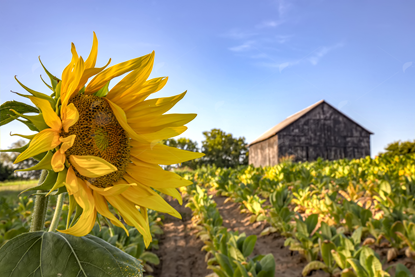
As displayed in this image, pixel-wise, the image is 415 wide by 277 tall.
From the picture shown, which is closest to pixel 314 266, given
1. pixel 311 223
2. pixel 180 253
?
pixel 311 223

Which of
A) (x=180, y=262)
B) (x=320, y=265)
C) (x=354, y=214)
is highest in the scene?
(x=354, y=214)

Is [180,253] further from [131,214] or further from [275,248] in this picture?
[131,214]

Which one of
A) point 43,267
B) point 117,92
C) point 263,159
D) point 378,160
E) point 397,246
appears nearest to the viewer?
point 43,267

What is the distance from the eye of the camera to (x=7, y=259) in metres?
0.72

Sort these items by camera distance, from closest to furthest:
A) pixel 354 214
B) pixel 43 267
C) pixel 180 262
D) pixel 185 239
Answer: pixel 43 267 → pixel 354 214 → pixel 180 262 → pixel 185 239

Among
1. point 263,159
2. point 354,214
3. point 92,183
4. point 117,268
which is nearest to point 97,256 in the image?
point 117,268

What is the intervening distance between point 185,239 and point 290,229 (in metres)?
2.59

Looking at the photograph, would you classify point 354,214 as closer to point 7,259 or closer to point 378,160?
point 7,259

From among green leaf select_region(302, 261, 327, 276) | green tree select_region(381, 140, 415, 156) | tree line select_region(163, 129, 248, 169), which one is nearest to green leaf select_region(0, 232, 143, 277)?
green leaf select_region(302, 261, 327, 276)

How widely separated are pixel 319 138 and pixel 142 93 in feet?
95.2

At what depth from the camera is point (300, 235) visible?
453cm

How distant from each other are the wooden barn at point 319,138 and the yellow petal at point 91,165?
2685 cm

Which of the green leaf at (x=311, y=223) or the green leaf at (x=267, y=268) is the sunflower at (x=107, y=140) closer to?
the green leaf at (x=267, y=268)

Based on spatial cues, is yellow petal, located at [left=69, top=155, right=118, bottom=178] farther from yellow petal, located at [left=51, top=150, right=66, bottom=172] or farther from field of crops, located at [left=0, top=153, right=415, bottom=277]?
field of crops, located at [left=0, top=153, right=415, bottom=277]
